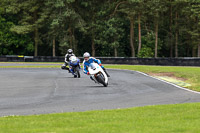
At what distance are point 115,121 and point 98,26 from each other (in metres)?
47.9

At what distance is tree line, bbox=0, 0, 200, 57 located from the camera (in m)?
54.9

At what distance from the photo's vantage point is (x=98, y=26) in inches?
2200

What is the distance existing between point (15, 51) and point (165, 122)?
5463 cm

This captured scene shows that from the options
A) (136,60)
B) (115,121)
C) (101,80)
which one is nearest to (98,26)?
(136,60)

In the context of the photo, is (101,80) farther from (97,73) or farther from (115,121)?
(115,121)

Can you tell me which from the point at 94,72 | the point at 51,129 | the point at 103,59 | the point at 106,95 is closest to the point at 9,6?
the point at 103,59

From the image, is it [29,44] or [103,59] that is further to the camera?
[29,44]

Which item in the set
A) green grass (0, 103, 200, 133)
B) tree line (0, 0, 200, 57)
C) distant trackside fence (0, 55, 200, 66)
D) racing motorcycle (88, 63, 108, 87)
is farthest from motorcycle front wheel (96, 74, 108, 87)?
tree line (0, 0, 200, 57)

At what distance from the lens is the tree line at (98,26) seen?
2162 inches

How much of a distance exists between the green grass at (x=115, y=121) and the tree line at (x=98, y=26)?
4401 cm

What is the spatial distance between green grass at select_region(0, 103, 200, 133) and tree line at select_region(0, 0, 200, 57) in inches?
1733

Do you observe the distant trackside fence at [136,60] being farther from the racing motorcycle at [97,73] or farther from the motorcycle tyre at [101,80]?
the motorcycle tyre at [101,80]

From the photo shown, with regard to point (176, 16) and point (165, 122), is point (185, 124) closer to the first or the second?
point (165, 122)

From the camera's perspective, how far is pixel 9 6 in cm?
5734
